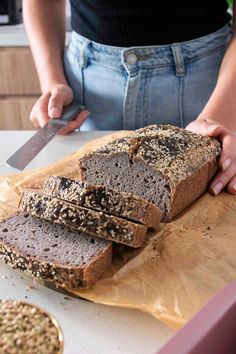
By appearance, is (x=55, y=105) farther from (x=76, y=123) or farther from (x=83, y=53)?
(x=83, y=53)

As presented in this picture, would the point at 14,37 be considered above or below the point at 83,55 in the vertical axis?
below

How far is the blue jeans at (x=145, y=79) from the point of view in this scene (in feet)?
4.76

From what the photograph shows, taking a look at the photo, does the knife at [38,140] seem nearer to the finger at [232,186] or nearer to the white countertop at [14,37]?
the finger at [232,186]

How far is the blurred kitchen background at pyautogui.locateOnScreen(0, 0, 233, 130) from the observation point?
90.3 inches

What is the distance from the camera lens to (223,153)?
3.91 feet

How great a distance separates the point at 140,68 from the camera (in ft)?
4.76

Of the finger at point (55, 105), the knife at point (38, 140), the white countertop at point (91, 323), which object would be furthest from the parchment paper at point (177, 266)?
the finger at point (55, 105)

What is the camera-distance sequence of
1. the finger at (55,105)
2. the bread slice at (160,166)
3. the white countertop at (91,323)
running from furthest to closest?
the finger at (55,105) → the bread slice at (160,166) → the white countertop at (91,323)

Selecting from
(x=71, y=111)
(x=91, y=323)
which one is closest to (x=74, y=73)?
(x=71, y=111)

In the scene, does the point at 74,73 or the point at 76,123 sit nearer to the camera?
the point at 76,123

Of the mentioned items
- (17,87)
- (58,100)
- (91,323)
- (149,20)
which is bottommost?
(17,87)

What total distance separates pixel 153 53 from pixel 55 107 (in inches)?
11.6

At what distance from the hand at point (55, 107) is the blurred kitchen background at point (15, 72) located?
877 mm

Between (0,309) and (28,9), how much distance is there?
3.93ft
